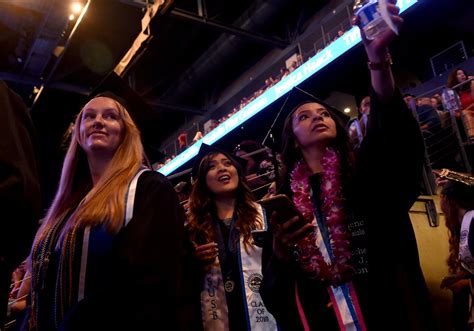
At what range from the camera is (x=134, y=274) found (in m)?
1.38

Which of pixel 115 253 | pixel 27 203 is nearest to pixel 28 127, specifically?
pixel 27 203

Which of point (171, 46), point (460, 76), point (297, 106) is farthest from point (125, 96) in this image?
point (171, 46)

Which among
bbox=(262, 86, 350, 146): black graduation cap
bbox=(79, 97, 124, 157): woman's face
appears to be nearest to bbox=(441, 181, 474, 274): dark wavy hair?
bbox=(262, 86, 350, 146): black graduation cap

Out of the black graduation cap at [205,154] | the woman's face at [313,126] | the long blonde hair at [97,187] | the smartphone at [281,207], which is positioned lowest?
the smartphone at [281,207]

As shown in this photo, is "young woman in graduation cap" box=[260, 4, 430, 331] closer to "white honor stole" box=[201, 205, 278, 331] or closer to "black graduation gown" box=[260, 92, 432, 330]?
"black graduation gown" box=[260, 92, 432, 330]

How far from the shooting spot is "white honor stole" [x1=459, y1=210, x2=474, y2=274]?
3.04 meters

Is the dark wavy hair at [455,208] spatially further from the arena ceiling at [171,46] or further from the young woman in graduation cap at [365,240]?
the arena ceiling at [171,46]

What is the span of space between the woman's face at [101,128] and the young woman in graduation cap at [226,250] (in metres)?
0.91

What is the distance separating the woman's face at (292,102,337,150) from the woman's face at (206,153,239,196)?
0.92 m

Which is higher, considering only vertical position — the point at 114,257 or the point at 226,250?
the point at 226,250

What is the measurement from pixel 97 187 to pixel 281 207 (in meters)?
0.73

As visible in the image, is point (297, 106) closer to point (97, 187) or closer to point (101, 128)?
point (101, 128)

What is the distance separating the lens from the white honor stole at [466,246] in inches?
120

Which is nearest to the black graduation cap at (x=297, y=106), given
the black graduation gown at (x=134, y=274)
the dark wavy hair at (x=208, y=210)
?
the dark wavy hair at (x=208, y=210)
